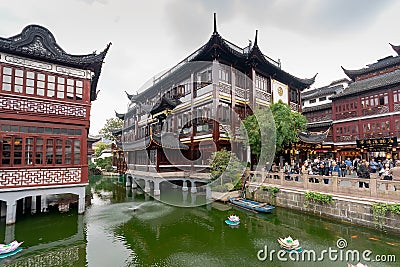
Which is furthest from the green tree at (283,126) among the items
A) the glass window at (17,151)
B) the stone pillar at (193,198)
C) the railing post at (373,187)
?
the glass window at (17,151)

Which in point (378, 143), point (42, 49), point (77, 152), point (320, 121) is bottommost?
point (77, 152)

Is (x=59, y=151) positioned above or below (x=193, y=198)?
above

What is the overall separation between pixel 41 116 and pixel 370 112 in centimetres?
2761

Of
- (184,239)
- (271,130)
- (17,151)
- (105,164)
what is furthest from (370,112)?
(105,164)

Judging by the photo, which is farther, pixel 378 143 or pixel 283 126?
pixel 378 143

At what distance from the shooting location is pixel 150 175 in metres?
19.5

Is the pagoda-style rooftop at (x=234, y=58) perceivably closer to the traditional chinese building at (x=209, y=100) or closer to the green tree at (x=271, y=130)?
the traditional chinese building at (x=209, y=100)

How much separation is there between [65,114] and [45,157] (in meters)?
2.35

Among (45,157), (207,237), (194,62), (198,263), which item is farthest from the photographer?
(194,62)

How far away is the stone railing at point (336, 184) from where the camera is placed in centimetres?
1016

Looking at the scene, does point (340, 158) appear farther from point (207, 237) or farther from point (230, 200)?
point (207, 237)

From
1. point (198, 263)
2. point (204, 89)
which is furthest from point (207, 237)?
point (204, 89)

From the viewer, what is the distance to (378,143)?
72.8 feet

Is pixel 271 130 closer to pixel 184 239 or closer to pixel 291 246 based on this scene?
pixel 291 246
